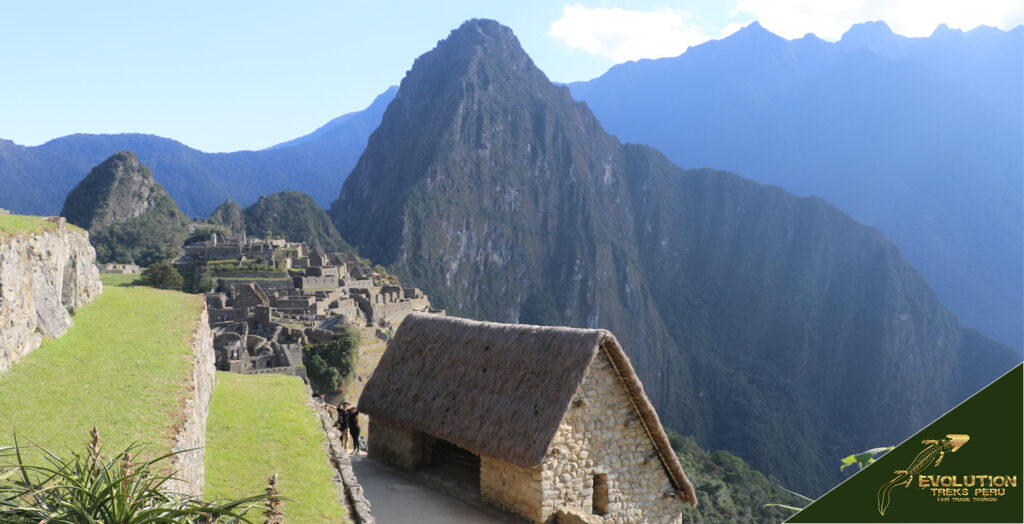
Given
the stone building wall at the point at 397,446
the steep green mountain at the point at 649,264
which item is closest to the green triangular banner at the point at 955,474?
the stone building wall at the point at 397,446

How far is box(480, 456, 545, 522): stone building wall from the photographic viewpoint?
8.15 metres

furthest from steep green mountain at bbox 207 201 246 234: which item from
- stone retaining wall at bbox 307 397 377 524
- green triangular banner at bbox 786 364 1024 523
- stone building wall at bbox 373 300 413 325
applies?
green triangular banner at bbox 786 364 1024 523

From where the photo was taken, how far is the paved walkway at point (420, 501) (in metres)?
8.55

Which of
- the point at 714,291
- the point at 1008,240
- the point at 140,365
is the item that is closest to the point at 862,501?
the point at 140,365

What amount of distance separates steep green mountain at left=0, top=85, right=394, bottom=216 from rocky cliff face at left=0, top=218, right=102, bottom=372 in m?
83.2

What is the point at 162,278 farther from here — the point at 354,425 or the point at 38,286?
the point at 38,286

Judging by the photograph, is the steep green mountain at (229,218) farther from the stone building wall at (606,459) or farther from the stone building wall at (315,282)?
the stone building wall at (606,459)

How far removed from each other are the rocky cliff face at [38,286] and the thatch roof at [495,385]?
4.69 meters

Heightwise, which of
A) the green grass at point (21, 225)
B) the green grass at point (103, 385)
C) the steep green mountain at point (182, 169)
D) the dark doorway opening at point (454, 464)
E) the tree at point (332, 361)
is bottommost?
the tree at point (332, 361)

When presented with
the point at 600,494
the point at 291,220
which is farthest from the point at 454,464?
the point at 291,220

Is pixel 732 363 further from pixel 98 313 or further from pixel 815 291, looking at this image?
pixel 98 313

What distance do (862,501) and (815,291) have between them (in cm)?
17715

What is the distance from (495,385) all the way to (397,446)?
8.75ft

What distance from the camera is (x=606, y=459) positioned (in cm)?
856
